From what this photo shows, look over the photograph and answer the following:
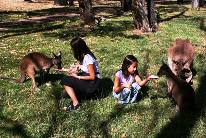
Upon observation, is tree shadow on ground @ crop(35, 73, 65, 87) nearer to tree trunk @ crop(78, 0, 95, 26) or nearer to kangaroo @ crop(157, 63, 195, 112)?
kangaroo @ crop(157, 63, 195, 112)

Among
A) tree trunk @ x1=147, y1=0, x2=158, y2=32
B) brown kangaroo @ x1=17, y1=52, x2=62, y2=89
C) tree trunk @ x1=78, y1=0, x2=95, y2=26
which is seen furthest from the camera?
tree trunk @ x1=78, y1=0, x2=95, y2=26

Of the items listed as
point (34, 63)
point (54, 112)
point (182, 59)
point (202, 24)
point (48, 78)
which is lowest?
point (202, 24)

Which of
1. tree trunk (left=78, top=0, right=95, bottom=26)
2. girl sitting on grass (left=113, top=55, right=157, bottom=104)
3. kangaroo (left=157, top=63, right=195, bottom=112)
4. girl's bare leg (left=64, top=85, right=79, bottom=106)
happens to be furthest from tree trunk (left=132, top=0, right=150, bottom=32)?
girl's bare leg (left=64, top=85, right=79, bottom=106)

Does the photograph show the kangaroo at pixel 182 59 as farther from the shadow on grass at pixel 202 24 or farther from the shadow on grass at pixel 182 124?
the shadow on grass at pixel 202 24

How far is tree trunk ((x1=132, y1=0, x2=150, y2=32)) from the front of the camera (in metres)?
19.6

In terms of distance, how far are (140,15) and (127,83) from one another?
10439 millimetres

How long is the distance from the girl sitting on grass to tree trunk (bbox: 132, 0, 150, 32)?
9.85 m

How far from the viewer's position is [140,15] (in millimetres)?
19812

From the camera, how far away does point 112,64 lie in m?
13.7

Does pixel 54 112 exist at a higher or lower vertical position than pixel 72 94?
lower

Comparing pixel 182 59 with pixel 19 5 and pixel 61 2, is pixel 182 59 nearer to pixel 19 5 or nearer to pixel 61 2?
pixel 19 5

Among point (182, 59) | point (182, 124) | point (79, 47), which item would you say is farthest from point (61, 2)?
point (182, 124)

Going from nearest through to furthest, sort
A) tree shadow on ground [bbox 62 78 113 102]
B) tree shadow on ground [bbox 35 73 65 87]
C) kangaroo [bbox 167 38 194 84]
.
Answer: tree shadow on ground [bbox 62 78 113 102]
kangaroo [bbox 167 38 194 84]
tree shadow on ground [bbox 35 73 65 87]

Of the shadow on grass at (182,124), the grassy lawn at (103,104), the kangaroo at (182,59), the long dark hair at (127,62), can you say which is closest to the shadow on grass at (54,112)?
the grassy lawn at (103,104)
